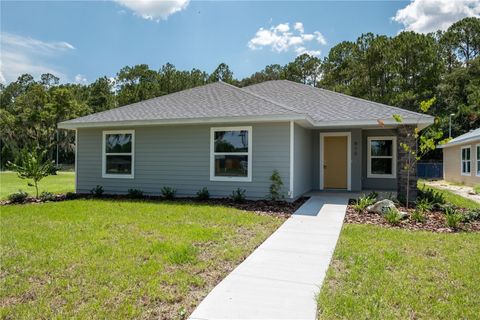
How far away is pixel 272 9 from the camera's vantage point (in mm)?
11609

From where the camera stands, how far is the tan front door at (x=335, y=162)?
12039 millimetres

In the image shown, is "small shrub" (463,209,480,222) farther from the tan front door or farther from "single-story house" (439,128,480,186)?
"single-story house" (439,128,480,186)

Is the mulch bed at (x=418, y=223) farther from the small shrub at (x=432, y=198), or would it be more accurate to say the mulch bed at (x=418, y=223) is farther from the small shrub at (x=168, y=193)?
the small shrub at (x=168, y=193)

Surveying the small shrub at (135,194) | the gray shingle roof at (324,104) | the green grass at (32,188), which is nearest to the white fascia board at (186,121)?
the gray shingle roof at (324,104)

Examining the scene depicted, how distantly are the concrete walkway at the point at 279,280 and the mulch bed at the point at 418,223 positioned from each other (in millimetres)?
1136

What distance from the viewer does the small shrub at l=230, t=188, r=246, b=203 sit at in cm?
928

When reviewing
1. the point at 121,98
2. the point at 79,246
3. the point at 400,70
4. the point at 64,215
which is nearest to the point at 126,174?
the point at 64,215

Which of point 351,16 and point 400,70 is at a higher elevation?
point 400,70

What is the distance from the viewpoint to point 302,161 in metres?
10.6

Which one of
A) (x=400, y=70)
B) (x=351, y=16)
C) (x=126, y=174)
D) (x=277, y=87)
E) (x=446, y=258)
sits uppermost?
(x=400, y=70)

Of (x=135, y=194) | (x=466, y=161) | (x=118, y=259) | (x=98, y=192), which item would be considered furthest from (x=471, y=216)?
(x=466, y=161)

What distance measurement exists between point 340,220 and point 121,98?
34983mm

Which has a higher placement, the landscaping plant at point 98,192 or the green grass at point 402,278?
the landscaping plant at point 98,192

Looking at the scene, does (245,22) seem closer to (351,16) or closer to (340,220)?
(351,16)
